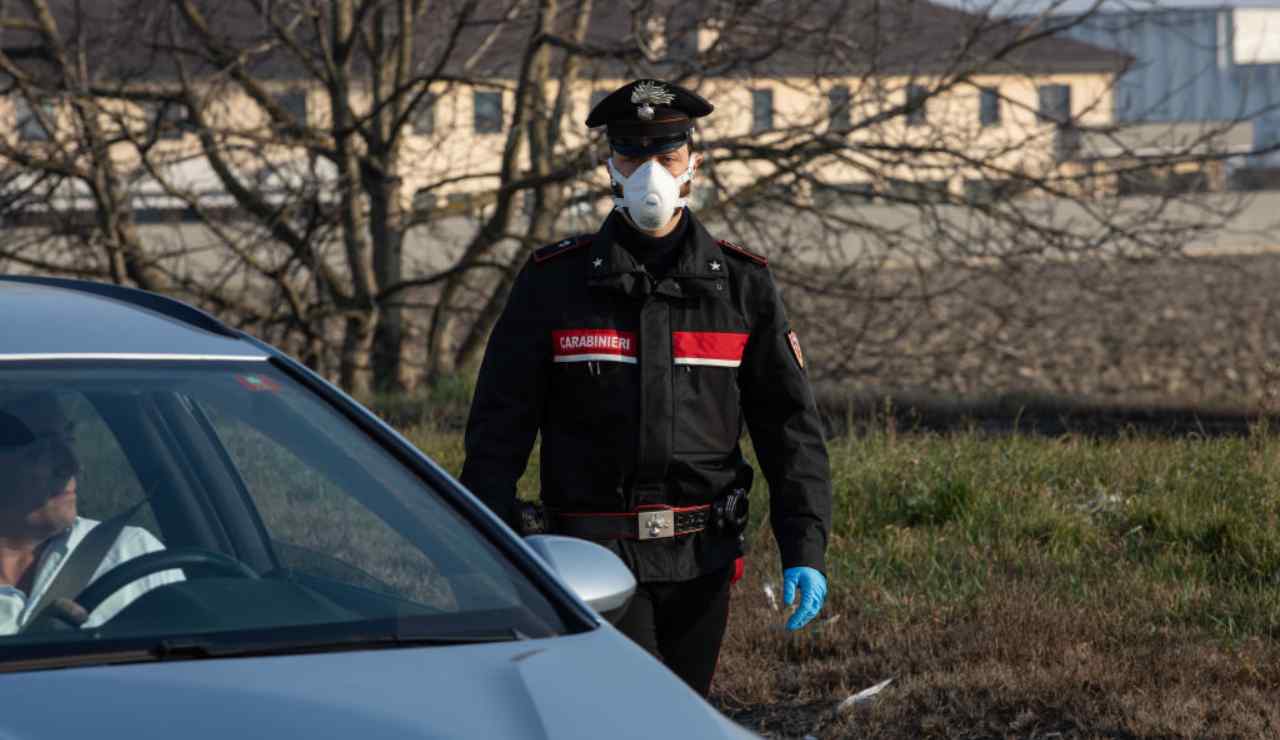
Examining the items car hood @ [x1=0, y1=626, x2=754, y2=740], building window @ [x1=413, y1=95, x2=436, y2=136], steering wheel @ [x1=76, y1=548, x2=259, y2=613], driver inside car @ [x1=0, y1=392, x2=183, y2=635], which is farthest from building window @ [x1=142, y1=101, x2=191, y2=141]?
car hood @ [x1=0, y1=626, x2=754, y2=740]

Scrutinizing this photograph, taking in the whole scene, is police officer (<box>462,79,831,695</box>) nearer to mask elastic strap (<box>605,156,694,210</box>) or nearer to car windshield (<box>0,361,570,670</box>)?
mask elastic strap (<box>605,156,694,210</box>)

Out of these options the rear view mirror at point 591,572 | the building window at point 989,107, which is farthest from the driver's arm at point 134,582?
the building window at point 989,107

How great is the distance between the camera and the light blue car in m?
2.21

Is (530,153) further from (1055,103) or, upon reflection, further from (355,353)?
(1055,103)

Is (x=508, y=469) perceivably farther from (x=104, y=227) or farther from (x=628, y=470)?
(x=104, y=227)

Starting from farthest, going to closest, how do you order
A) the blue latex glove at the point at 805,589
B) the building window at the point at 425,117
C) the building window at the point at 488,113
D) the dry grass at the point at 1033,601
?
the building window at the point at 488,113
the building window at the point at 425,117
the dry grass at the point at 1033,601
the blue latex glove at the point at 805,589

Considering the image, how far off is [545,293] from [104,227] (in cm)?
934

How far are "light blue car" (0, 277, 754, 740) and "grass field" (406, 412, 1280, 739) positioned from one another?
2.07 metres

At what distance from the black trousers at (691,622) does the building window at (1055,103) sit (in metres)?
8.58

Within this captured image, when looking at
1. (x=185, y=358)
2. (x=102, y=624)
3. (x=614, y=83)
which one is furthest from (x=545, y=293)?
(x=614, y=83)

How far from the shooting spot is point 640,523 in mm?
3395

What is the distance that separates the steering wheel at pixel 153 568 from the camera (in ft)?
8.46

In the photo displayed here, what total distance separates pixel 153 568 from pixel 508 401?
0.97m

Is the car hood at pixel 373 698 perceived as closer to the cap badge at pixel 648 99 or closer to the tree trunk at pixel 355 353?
the cap badge at pixel 648 99
